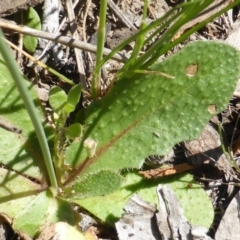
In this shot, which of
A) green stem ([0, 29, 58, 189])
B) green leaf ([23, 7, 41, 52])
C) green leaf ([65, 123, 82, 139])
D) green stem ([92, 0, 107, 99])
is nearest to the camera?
green stem ([0, 29, 58, 189])

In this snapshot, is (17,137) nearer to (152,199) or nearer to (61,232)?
(61,232)

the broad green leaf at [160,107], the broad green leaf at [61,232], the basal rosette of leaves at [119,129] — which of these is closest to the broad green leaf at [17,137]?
the basal rosette of leaves at [119,129]

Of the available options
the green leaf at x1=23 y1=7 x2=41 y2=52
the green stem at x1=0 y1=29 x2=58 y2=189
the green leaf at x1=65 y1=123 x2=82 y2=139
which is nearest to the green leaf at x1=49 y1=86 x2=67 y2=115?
the green leaf at x1=65 y1=123 x2=82 y2=139

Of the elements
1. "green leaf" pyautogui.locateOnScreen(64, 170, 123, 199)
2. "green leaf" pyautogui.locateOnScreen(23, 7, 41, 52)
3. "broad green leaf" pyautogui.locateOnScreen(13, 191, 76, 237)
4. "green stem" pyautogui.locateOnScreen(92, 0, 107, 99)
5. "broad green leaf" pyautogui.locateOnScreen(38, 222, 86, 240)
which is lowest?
"broad green leaf" pyautogui.locateOnScreen(38, 222, 86, 240)

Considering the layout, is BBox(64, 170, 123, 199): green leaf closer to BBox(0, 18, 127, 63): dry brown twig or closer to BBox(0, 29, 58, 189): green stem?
BBox(0, 29, 58, 189): green stem

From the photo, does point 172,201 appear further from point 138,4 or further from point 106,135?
point 138,4

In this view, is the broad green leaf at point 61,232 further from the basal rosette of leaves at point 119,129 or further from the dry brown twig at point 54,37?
the dry brown twig at point 54,37
